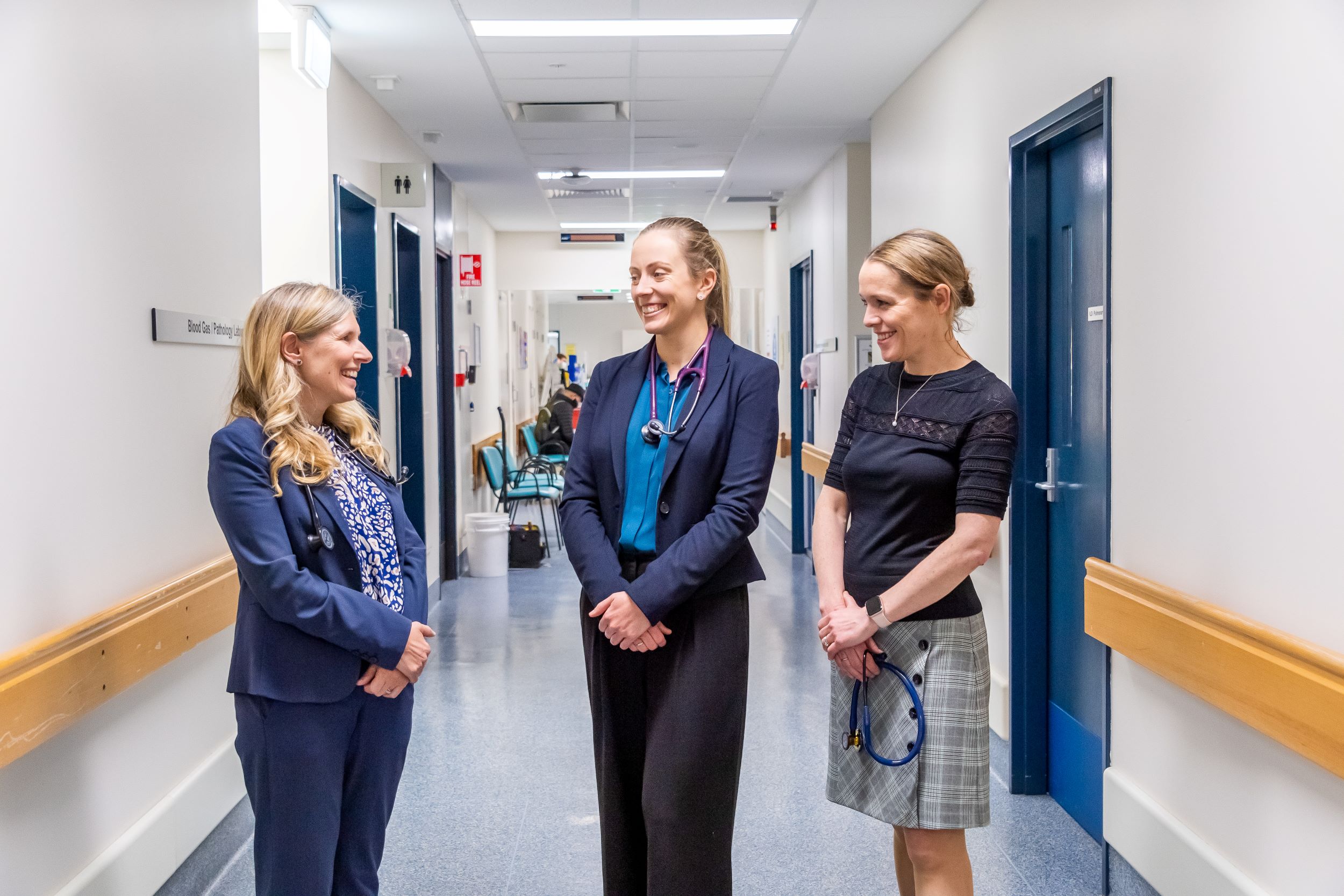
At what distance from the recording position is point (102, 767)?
2.46 meters

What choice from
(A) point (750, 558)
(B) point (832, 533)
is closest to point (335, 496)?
(A) point (750, 558)

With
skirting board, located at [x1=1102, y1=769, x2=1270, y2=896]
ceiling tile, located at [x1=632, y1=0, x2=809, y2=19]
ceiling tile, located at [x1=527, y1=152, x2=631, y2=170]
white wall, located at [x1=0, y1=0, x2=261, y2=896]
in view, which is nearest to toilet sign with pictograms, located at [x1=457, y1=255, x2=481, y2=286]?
ceiling tile, located at [x1=527, y1=152, x2=631, y2=170]

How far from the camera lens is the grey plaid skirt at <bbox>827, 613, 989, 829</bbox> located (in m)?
2.05

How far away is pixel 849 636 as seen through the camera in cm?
208

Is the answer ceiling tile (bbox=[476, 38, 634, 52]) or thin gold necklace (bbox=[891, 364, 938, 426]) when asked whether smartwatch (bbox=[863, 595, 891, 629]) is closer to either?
thin gold necklace (bbox=[891, 364, 938, 426])

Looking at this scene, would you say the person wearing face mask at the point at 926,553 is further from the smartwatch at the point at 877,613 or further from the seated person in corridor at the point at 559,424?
the seated person in corridor at the point at 559,424

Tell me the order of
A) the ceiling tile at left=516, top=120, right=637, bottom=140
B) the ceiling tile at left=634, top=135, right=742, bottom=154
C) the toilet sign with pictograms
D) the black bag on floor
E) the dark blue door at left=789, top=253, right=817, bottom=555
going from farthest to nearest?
the dark blue door at left=789, top=253, right=817, bottom=555, the black bag on floor, the toilet sign with pictograms, the ceiling tile at left=634, top=135, right=742, bottom=154, the ceiling tile at left=516, top=120, right=637, bottom=140

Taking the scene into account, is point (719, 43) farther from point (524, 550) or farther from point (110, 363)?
point (524, 550)

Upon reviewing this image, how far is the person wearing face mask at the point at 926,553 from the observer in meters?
2.02

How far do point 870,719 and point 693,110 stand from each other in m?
4.43

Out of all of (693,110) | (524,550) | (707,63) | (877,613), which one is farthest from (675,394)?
(524,550)

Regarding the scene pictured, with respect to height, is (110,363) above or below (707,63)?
below

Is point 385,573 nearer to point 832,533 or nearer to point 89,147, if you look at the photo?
point 832,533

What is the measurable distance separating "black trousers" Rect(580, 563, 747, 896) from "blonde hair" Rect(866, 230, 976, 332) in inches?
26.6
